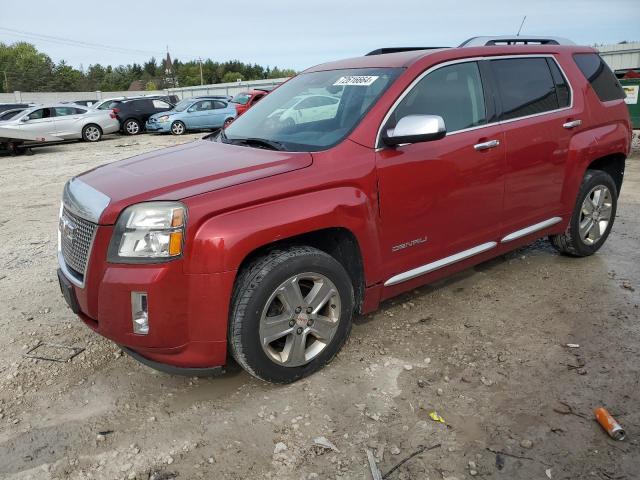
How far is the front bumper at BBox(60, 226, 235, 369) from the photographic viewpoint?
259 centimetres

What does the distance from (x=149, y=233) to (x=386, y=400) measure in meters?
1.54

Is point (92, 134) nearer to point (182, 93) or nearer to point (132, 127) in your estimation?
point (132, 127)

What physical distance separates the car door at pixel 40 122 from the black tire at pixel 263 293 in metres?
17.4

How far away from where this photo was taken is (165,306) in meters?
2.61

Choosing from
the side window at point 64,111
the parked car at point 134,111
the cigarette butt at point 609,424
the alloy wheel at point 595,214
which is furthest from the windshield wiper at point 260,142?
the parked car at point 134,111

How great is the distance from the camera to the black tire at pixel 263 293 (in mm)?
2748

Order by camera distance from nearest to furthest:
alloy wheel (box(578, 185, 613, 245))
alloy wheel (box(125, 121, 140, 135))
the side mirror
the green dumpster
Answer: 1. the side mirror
2. alloy wheel (box(578, 185, 613, 245))
3. the green dumpster
4. alloy wheel (box(125, 121, 140, 135))

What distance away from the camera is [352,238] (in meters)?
3.15

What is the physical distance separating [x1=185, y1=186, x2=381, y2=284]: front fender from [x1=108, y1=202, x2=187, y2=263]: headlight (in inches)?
4.0

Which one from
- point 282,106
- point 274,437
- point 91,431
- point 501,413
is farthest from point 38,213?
point 501,413

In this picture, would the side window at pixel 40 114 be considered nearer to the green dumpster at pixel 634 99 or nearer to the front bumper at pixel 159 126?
the front bumper at pixel 159 126

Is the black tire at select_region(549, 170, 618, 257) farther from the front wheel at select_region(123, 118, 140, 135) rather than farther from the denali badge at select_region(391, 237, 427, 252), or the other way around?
the front wheel at select_region(123, 118, 140, 135)

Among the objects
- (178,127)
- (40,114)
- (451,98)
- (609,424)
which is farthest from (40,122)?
(609,424)

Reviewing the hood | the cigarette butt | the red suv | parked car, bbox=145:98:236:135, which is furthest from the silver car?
the cigarette butt
